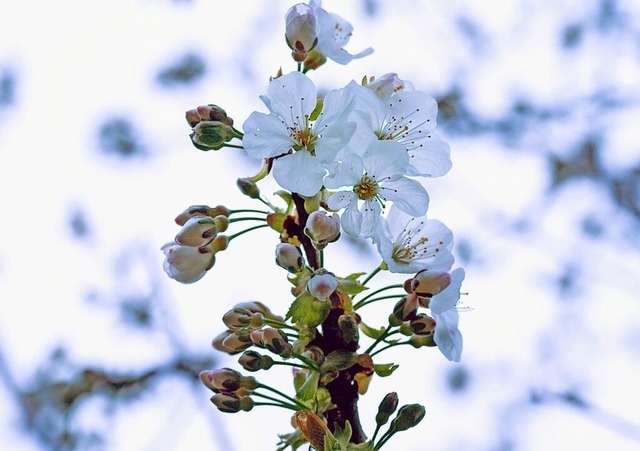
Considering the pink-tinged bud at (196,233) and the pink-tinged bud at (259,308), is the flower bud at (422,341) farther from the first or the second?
the pink-tinged bud at (196,233)

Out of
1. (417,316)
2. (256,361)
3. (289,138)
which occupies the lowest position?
(256,361)

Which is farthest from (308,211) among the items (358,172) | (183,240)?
(183,240)

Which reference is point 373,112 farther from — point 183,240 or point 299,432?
point 299,432

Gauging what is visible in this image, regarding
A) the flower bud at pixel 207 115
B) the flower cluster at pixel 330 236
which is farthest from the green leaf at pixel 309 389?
the flower bud at pixel 207 115

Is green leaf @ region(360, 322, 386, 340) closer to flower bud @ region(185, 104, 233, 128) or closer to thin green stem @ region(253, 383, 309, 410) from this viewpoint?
thin green stem @ region(253, 383, 309, 410)

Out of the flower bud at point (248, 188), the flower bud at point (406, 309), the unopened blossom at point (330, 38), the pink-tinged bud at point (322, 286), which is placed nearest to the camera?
the pink-tinged bud at point (322, 286)

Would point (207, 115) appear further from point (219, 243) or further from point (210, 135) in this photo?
point (219, 243)

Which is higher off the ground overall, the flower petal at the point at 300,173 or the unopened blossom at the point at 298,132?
the unopened blossom at the point at 298,132
